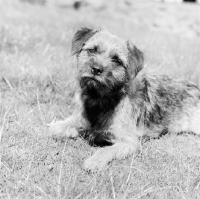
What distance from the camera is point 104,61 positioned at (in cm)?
410

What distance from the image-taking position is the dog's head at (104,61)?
13.0ft

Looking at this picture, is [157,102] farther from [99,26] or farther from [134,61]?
[99,26]

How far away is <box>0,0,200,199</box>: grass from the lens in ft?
10.3

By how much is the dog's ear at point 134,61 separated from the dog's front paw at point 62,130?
3.54 ft

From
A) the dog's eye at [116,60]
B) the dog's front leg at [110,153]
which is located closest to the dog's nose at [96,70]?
the dog's eye at [116,60]

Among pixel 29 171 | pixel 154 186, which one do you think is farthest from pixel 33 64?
pixel 154 186

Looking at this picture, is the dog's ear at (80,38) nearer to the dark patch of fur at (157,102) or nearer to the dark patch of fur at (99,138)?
the dark patch of fur at (157,102)

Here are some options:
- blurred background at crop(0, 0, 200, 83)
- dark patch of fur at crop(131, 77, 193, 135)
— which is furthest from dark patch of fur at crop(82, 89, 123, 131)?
blurred background at crop(0, 0, 200, 83)

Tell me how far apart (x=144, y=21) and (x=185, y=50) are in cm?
544

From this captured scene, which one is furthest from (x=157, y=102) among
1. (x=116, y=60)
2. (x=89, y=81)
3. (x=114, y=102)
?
(x=89, y=81)

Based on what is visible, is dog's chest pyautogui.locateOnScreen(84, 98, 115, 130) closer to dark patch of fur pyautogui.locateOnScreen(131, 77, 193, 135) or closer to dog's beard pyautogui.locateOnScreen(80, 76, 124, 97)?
dog's beard pyautogui.locateOnScreen(80, 76, 124, 97)

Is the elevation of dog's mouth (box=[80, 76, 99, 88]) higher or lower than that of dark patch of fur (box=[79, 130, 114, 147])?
higher

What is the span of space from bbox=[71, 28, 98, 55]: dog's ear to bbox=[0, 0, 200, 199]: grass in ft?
3.23

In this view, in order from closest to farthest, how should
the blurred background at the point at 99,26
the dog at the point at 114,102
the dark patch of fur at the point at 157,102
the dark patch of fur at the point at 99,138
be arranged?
the dog at the point at 114,102, the dark patch of fur at the point at 99,138, the dark patch of fur at the point at 157,102, the blurred background at the point at 99,26
